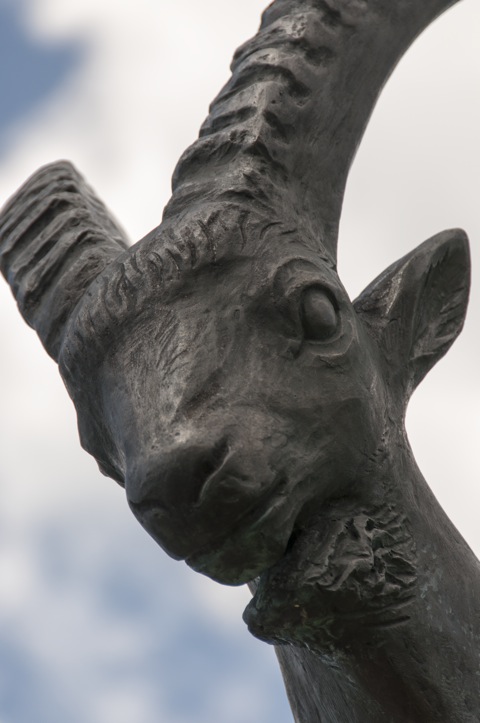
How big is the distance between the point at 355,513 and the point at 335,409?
0.52ft

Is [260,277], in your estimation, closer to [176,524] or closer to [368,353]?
[368,353]

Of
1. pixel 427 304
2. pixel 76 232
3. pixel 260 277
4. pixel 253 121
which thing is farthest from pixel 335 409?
pixel 76 232

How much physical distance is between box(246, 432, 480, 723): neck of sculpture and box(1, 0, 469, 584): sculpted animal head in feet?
0.14

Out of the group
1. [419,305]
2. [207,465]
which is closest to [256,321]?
[207,465]

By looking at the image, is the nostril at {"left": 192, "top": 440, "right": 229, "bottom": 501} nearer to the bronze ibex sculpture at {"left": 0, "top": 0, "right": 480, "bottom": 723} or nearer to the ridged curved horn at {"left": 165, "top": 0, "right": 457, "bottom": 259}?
the bronze ibex sculpture at {"left": 0, "top": 0, "right": 480, "bottom": 723}

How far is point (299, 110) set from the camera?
213cm

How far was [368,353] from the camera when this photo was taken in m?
1.97

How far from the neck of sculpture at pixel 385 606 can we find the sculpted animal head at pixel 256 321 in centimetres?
4

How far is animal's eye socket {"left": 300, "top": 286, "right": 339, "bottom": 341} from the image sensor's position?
6.18 feet

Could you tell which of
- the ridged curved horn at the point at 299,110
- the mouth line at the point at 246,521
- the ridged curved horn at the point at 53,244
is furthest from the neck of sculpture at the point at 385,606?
the ridged curved horn at the point at 53,244

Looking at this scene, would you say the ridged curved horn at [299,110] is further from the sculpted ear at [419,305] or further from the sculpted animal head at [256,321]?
the sculpted ear at [419,305]

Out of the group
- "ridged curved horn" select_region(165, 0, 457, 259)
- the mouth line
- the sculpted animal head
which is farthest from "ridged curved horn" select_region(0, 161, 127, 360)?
the mouth line

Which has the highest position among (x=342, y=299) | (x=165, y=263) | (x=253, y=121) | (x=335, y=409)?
(x=253, y=121)

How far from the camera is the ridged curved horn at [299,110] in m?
2.04
